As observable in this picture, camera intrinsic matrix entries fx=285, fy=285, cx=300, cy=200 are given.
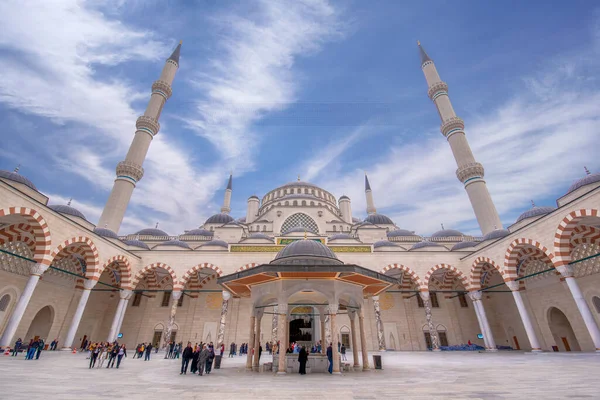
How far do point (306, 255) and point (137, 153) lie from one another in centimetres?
2231

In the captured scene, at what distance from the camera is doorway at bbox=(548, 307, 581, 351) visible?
47.4 feet

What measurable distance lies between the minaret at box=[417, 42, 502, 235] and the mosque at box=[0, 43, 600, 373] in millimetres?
101

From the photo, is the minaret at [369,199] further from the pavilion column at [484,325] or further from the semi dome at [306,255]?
the semi dome at [306,255]

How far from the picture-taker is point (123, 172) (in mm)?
23297

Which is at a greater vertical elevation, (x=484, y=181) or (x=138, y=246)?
(x=484, y=181)

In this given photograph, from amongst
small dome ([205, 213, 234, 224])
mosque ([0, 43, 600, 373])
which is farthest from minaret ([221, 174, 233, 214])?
mosque ([0, 43, 600, 373])

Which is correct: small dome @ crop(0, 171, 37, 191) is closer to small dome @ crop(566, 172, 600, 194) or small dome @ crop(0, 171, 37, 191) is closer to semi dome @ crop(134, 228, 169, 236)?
semi dome @ crop(134, 228, 169, 236)

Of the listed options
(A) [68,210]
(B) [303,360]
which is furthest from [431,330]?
(A) [68,210]

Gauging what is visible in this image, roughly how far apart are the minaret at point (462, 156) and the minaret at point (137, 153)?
86.0ft

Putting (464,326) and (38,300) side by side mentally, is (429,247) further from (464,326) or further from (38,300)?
(38,300)

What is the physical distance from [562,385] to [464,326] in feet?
53.4

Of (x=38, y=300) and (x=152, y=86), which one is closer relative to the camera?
(x=38, y=300)

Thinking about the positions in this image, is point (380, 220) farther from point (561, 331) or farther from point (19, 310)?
point (19, 310)

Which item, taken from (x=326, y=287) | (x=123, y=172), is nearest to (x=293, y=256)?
(x=326, y=287)
